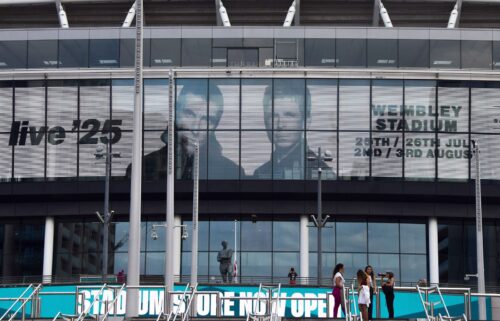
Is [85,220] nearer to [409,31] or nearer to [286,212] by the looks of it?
[286,212]

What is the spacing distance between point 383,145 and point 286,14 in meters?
11.9

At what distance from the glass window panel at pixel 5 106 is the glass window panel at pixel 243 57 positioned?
11.5 m

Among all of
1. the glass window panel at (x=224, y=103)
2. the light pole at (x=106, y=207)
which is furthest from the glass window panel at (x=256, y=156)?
the light pole at (x=106, y=207)

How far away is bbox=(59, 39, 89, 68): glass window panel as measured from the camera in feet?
192

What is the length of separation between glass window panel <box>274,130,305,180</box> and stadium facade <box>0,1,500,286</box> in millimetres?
72

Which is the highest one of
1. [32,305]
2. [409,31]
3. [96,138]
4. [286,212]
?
[409,31]

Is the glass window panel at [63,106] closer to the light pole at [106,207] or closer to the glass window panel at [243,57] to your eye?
the light pole at [106,207]

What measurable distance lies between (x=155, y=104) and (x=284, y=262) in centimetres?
1052

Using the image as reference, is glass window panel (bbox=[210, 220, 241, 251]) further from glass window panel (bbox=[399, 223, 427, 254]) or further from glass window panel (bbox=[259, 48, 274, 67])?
glass window panel (bbox=[399, 223, 427, 254])

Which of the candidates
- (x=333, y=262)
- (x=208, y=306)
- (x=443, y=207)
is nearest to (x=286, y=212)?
(x=333, y=262)

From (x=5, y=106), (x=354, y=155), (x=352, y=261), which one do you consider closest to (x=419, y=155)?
(x=354, y=155)

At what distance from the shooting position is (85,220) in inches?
2368

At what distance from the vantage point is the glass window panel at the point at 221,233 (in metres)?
58.9

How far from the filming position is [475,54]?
57.9 m
